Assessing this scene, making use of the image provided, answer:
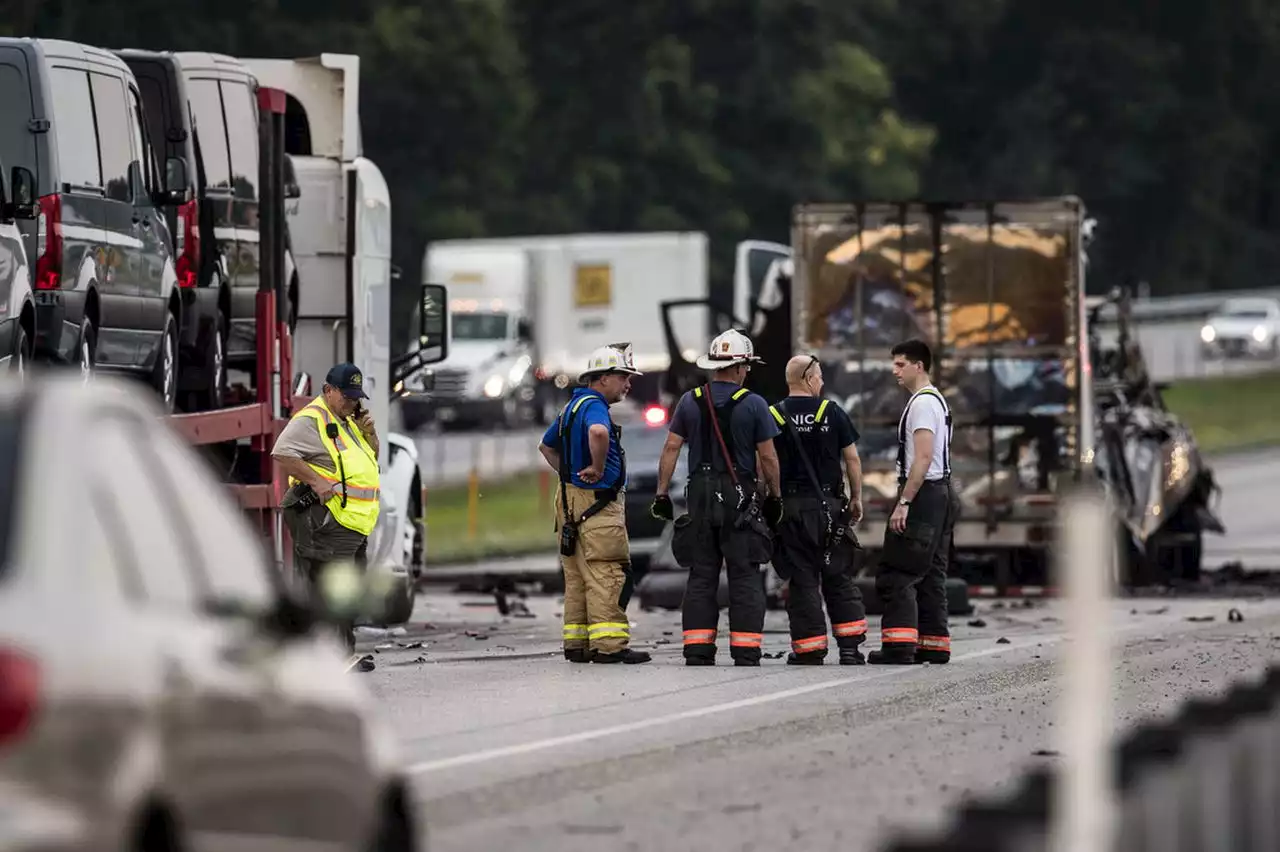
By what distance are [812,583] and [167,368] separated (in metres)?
3.65

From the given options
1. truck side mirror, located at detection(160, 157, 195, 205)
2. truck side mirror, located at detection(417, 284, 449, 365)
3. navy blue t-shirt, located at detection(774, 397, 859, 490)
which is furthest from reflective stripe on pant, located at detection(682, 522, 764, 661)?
truck side mirror, located at detection(417, 284, 449, 365)

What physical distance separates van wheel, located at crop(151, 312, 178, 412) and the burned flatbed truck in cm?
890

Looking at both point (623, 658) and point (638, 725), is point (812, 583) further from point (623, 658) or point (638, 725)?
point (638, 725)

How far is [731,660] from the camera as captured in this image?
17.5 metres

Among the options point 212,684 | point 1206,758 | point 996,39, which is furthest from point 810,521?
point 996,39

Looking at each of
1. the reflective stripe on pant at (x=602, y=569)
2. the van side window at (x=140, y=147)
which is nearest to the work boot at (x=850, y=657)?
the reflective stripe on pant at (x=602, y=569)

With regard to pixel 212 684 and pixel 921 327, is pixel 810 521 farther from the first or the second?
pixel 212 684

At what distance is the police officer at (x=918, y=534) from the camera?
16750 millimetres

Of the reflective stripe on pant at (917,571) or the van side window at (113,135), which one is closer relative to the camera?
the van side window at (113,135)

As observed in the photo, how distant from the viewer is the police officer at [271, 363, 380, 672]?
55.2ft

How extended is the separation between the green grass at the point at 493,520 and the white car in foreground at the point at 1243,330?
1177 inches

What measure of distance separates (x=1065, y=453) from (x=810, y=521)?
8.40 meters

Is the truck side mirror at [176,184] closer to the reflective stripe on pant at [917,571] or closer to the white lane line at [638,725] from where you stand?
the reflective stripe on pant at [917,571]

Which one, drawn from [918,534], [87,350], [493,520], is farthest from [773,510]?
[493,520]
